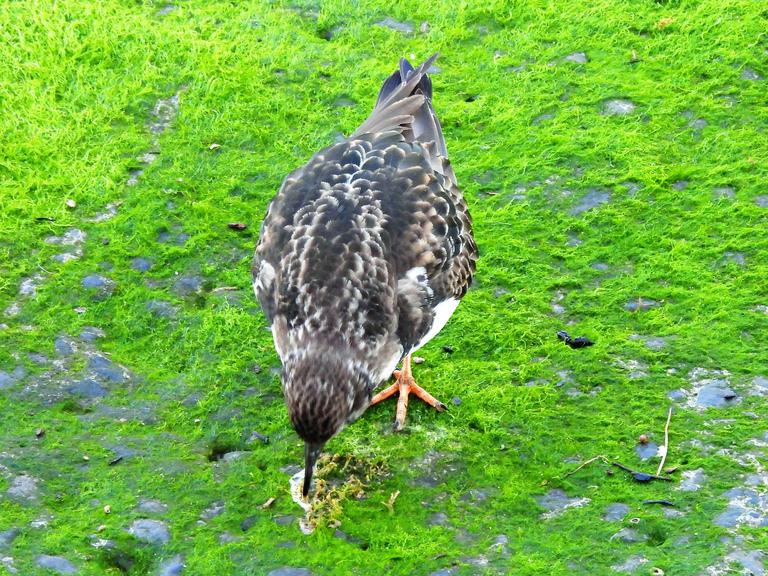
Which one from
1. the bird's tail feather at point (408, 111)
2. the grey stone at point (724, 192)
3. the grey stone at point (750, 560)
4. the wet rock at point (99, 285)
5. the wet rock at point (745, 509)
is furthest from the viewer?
the grey stone at point (724, 192)

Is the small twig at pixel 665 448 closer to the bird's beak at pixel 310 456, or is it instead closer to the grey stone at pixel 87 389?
the bird's beak at pixel 310 456

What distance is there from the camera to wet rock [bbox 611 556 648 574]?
4.85m

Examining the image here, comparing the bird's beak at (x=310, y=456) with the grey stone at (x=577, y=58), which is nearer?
the bird's beak at (x=310, y=456)

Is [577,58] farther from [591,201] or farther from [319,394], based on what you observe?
[319,394]

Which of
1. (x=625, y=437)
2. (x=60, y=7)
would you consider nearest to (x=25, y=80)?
(x=60, y=7)

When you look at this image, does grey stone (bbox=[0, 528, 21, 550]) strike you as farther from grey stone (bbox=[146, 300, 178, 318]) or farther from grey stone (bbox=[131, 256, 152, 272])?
grey stone (bbox=[131, 256, 152, 272])

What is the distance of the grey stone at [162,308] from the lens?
648 cm

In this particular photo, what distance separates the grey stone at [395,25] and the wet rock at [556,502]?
15.7 feet

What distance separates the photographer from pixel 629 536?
5.05 meters

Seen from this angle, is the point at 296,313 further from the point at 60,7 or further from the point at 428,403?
the point at 60,7

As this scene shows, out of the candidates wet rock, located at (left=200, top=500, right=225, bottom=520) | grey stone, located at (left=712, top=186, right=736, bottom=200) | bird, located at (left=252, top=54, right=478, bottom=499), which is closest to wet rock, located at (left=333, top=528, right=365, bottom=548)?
bird, located at (left=252, top=54, right=478, bottom=499)

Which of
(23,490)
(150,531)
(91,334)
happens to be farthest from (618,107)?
(23,490)

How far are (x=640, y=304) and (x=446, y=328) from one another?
49.7 inches

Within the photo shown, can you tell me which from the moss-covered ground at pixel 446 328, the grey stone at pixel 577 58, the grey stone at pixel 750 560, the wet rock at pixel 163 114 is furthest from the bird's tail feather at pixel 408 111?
the grey stone at pixel 750 560
